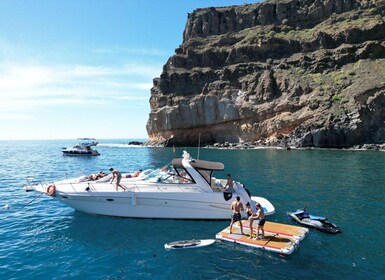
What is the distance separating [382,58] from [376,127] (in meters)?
21.0

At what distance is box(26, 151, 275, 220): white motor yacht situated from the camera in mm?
17469

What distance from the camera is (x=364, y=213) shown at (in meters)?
19.2

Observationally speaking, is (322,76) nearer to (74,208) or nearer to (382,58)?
(382,58)

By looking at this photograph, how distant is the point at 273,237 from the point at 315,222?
3.47 m

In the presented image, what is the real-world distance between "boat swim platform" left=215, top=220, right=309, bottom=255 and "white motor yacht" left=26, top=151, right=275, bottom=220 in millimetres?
2056

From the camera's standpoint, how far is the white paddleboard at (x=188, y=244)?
13984mm

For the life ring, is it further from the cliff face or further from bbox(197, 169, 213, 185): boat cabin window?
the cliff face

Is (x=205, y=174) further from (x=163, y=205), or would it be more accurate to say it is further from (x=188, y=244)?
(x=188, y=244)

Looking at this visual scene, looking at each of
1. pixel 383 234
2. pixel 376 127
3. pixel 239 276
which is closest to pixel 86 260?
pixel 239 276

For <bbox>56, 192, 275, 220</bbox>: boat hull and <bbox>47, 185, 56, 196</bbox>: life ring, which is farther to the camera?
<bbox>47, 185, 56, 196</bbox>: life ring

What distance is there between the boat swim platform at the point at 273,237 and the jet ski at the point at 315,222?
156cm

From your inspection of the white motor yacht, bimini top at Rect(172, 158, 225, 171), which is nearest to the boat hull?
the white motor yacht

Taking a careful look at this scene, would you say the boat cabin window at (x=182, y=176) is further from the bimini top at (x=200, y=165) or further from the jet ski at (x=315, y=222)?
the jet ski at (x=315, y=222)

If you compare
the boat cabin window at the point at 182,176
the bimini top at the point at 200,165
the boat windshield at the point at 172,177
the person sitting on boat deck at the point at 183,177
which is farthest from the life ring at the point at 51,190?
the person sitting on boat deck at the point at 183,177
